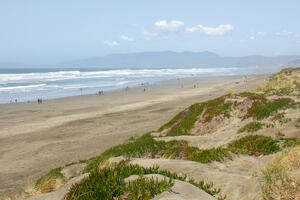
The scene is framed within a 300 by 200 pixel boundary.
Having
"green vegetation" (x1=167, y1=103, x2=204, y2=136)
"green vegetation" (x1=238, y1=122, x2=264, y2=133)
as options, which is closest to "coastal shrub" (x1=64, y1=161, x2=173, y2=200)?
"green vegetation" (x1=238, y1=122, x2=264, y2=133)

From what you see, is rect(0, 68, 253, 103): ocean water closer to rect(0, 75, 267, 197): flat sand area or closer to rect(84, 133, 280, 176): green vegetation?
rect(0, 75, 267, 197): flat sand area

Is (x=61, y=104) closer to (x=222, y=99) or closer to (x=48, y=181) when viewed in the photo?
(x=222, y=99)

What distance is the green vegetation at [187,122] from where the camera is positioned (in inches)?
666

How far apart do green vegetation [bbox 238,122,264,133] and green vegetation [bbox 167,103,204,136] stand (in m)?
3.76

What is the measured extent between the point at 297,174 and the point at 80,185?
4.08m

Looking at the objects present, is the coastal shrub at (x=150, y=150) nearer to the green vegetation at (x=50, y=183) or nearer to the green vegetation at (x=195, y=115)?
the green vegetation at (x=50, y=183)

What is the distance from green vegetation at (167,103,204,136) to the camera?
16906 mm

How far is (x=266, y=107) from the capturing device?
15.1 metres

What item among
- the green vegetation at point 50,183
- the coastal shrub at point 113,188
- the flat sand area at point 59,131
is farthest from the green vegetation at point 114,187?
the flat sand area at point 59,131

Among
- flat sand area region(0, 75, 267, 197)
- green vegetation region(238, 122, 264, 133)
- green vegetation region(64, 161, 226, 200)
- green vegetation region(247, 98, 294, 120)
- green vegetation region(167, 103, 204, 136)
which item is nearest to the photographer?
green vegetation region(64, 161, 226, 200)

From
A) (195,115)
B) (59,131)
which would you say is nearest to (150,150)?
(195,115)

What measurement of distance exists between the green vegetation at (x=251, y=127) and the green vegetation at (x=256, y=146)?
1.84 metres

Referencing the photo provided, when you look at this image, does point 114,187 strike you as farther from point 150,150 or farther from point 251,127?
point 251,127

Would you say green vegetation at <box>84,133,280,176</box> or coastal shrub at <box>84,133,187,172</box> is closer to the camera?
green vegetation at <box>84,133,280,176</box>
